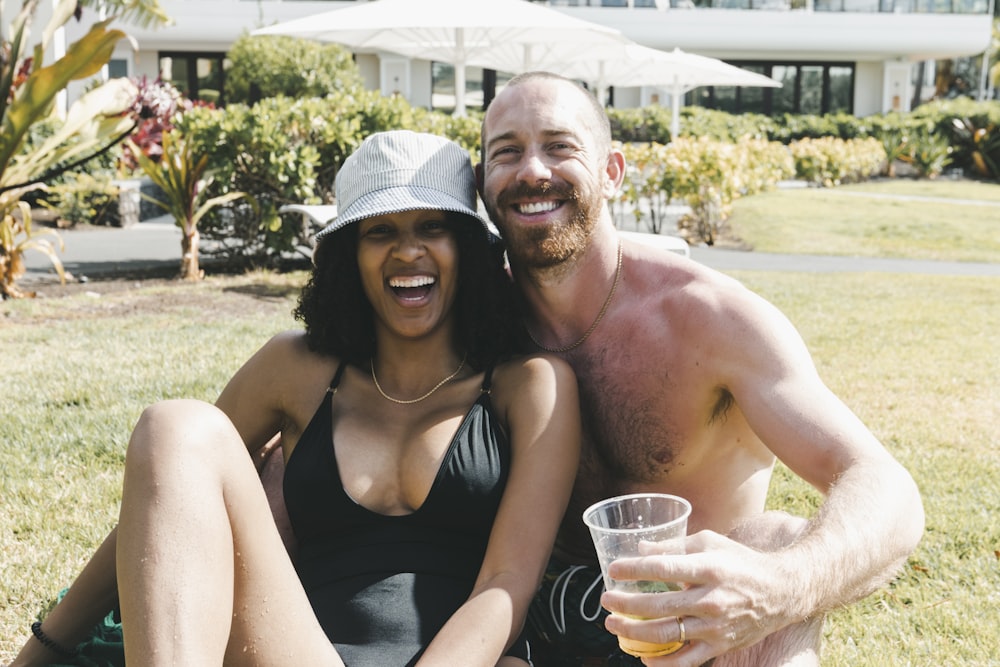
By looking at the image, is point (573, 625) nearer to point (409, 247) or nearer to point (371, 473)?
point (371, 473)

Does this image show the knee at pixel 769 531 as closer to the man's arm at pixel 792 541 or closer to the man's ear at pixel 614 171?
the man's arm at pixel 792 541

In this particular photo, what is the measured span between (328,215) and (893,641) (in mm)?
6071

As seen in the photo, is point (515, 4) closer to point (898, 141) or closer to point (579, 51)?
point (579, 51)

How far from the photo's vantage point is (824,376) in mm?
6867

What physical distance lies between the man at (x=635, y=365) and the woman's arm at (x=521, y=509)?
282 mm

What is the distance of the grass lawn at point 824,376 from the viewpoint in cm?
351

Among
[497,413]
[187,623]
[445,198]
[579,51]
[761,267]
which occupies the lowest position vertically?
[761,267]

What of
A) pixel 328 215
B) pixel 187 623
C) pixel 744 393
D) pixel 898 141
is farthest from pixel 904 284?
pixel 898 141

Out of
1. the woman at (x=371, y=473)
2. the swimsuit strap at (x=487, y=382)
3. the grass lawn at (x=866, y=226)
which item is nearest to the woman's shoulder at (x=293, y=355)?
the woman at (x=371, y=473)

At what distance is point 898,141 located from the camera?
30.6 meters

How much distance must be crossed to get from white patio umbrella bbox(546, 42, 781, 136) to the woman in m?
14.2

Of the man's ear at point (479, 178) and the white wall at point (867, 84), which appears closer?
the man's ear at point (479, 178)

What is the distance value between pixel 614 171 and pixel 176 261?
33.6 ft

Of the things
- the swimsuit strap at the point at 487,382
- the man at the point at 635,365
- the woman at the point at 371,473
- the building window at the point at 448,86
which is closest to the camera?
the woman at the point at 371,473
